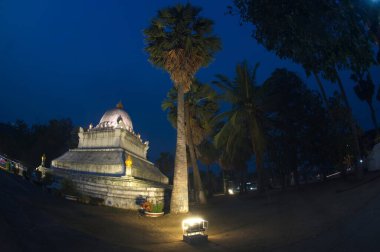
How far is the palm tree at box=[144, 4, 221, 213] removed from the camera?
2191 cm

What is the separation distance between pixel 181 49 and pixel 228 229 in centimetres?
1286

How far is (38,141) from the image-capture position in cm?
5231

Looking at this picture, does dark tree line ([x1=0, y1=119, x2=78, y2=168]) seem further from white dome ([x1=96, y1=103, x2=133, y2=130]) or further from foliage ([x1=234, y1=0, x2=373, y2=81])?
foliage ([x1=234, y1=0, x2=373, y2=81])

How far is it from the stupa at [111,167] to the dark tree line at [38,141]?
15865 mm

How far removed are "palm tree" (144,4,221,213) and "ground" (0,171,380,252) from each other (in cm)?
451

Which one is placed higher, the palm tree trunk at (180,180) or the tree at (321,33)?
the tree at (321,33)

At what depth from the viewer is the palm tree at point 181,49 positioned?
2191 centimetres

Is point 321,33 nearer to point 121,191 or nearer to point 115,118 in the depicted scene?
point 121,191

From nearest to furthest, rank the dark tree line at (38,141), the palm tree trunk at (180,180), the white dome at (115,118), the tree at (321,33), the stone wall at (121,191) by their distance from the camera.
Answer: the tree at (321,33)
the palm tree trunk at (180,180)
the stone wall at (121,191)
the white dome at (115,118)
the dark tree line at (38,141)

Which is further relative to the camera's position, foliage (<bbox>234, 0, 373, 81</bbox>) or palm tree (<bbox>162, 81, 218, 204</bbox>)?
palm tree (<bbox>162, 81, 218, 204</bbox>)

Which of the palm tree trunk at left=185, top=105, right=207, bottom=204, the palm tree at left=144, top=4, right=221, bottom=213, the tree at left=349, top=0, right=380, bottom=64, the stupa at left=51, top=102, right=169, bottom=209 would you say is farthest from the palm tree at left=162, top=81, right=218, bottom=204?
the tree at left=349, top=0, right=380, bottom=64

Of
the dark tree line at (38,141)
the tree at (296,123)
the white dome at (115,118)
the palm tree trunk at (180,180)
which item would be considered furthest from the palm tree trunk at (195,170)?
the dark tree line at (38,141)

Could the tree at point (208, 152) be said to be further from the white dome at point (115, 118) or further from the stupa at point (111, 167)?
the white dome at point (115, 118)

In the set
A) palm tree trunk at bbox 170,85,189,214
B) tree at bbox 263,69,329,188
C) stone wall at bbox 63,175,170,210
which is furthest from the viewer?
tree at bbox 263,69,329,188
